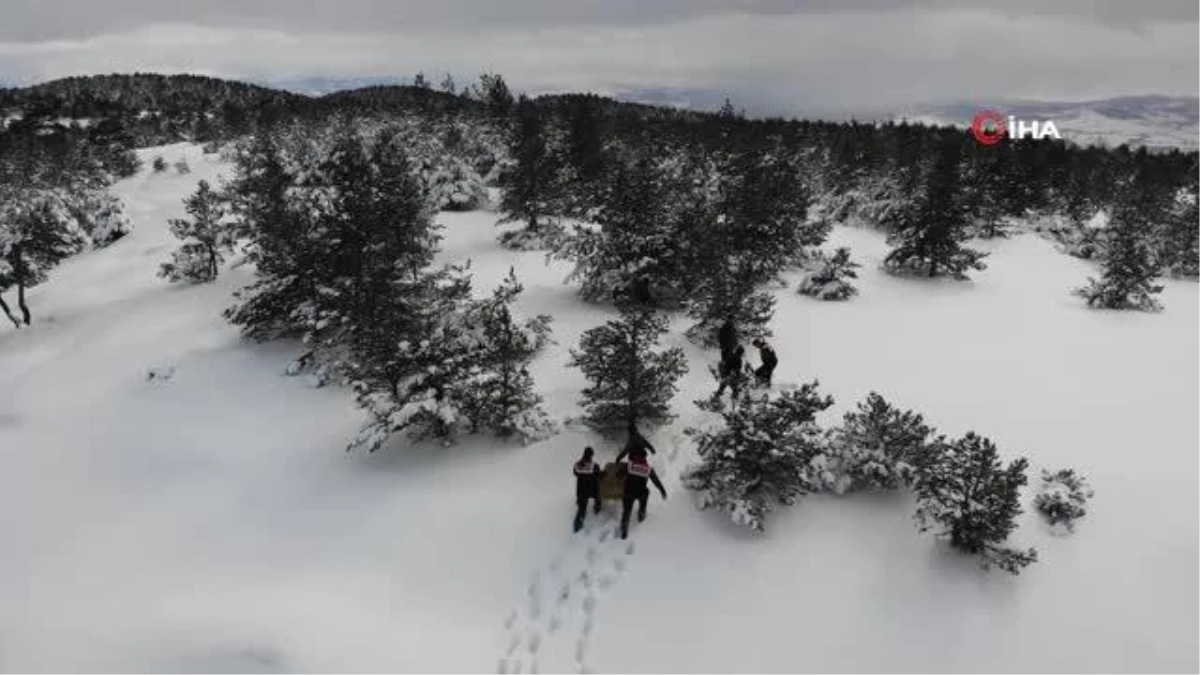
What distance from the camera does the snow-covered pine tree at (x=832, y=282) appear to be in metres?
21.8

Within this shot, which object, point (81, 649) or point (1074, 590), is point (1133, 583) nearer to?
point (1074, 590)

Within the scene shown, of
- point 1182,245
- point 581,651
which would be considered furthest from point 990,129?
point 581,651

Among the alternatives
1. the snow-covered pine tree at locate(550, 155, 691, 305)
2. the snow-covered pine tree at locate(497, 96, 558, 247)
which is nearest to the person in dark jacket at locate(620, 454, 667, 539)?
the snow-covered pine tree at locate(550, 155, 691, 305)

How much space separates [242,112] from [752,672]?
10028 cm

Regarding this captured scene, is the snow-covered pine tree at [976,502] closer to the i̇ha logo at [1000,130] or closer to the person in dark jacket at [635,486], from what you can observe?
the person in dark jacket at [635,486]

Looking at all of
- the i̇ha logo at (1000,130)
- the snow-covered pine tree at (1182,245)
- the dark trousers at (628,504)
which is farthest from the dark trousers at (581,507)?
the i̇ha logo at (1000,130)

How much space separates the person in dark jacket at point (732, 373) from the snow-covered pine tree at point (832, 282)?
337 inches

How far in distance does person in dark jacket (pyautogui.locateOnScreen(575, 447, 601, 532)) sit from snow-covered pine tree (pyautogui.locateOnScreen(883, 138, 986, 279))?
18.1m

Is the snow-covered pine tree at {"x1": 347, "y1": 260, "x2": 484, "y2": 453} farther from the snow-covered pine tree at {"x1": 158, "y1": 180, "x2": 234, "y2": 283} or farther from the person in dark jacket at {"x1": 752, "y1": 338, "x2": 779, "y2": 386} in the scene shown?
the snow-covered pine tree at {"x1": 158, "y1": 180, "x2": 234, "y2": 283}

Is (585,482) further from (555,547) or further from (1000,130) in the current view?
(1000,130)

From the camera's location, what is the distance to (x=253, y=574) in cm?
1098

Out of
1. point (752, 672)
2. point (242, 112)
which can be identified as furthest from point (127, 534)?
point (242, 112)

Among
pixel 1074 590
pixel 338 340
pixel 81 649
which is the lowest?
pixel 81 649

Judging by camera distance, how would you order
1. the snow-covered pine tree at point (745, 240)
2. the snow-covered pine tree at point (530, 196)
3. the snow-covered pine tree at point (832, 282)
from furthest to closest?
the snow-covered pine tree at point (530, 196) < the snow-covered pine tree at point (832, 282) < the snow-covered pine tree at point (745, 240)
